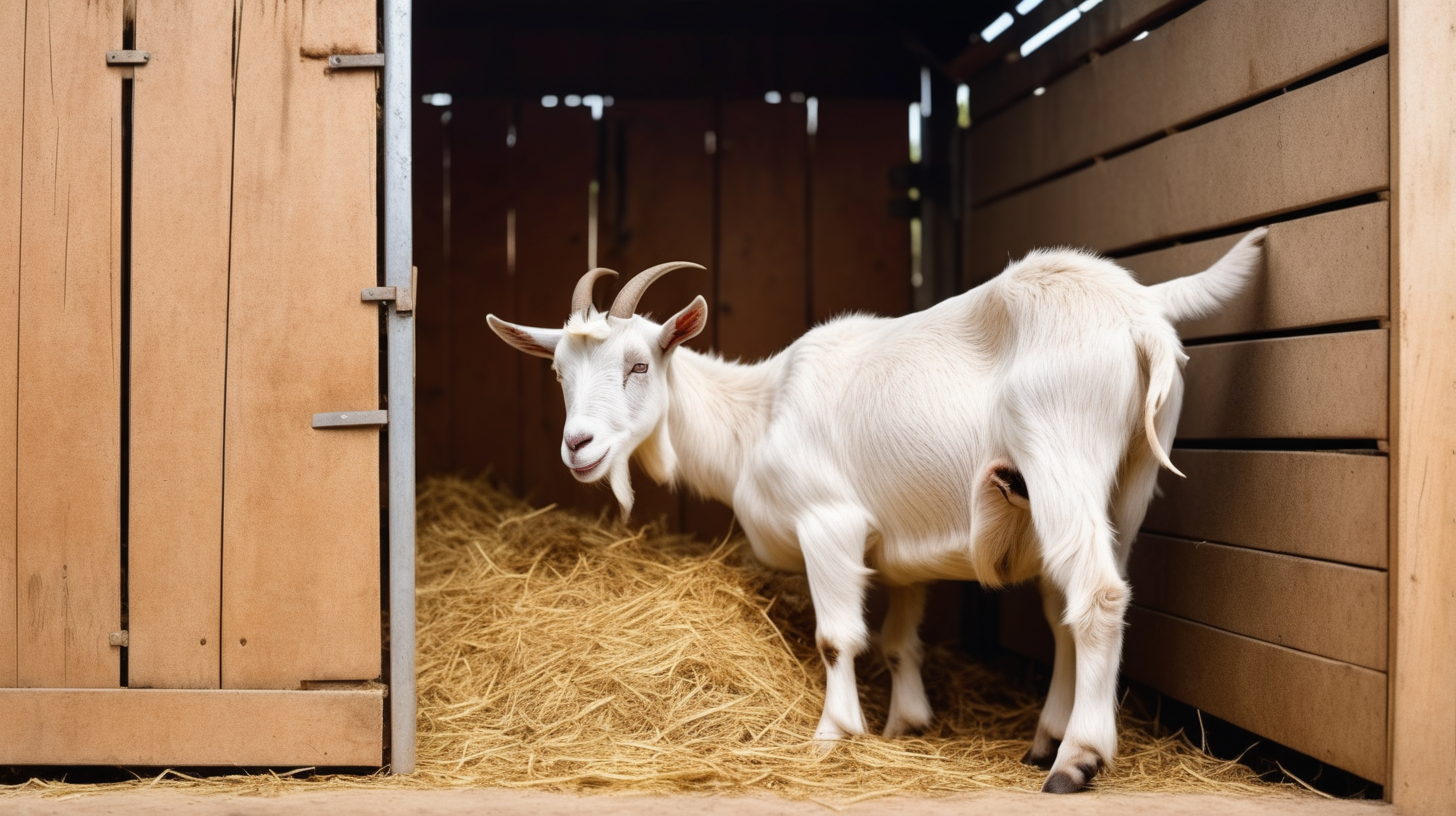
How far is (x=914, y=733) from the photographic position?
162 inches

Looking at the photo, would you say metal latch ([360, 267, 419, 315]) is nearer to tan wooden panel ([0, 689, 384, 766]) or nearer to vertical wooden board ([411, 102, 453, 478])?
tan wooden panel ([0, 689, 384, 766])

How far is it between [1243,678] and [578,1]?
408cm

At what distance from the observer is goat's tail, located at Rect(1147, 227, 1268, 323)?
11.1ft

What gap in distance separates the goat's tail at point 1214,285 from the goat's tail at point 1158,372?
15cm

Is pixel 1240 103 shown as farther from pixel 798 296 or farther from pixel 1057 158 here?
pixel 798 296

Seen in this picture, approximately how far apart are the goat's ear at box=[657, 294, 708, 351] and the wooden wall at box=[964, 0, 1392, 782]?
160 centimetres

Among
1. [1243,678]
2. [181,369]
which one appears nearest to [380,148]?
[181,369]

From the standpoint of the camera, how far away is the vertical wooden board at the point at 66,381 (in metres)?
3.34

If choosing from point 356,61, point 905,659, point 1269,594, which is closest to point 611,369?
point 356,61

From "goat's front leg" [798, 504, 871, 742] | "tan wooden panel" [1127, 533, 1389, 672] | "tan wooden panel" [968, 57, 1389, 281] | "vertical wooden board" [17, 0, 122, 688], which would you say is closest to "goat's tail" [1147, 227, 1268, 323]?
"tan wooden panel" [968, 57, 1389, 281]

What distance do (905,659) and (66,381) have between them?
290 centimetres

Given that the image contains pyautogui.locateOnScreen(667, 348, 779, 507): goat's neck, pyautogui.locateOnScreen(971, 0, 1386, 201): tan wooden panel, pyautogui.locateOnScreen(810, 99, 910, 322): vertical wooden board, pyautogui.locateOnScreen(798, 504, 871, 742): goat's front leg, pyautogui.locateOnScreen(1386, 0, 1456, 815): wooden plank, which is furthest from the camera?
pyautogui.locateOnScreen(810, 99, 910, 322): vertical wooden board

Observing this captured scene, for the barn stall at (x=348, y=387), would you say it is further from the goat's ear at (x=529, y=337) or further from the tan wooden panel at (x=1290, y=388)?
the goat's ear at (x=529, y=337)

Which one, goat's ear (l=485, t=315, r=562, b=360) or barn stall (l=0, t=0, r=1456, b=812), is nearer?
barn stall (l=0, t=0, r=1456, b=812)
